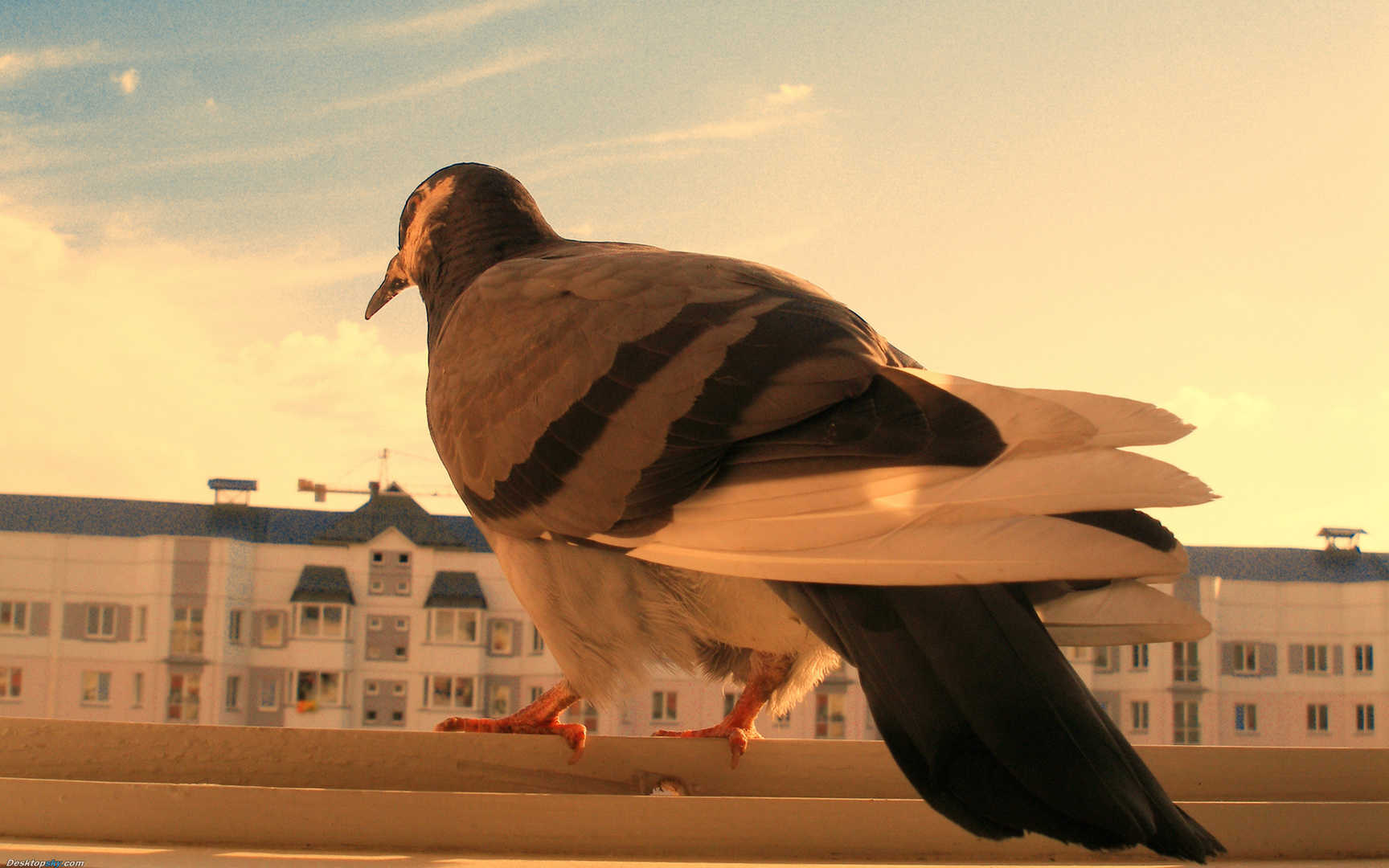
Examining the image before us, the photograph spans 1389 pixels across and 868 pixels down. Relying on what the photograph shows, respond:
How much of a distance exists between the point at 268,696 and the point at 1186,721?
681 inches

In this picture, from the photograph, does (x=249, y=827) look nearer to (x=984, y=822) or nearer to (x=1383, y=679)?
(x=984, y=822)

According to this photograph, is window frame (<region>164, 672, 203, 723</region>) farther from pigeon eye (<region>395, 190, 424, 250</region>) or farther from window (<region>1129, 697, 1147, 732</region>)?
pigeon eye (<region>395, 190, 424, 250</region>)

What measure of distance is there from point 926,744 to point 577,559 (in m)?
0.79

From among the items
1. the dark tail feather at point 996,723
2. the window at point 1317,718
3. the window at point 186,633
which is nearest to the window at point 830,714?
the window at point 1317,718

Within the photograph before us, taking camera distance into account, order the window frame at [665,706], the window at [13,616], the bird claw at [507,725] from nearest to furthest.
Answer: the bird claw at [507,725] → the window at [13,616] → the window frame at [665,706]

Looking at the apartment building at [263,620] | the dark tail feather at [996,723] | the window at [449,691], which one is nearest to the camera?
the dark tail feather at [996,723]

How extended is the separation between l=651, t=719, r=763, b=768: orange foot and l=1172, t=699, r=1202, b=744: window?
75.5 ft

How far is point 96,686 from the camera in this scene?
67.4ft

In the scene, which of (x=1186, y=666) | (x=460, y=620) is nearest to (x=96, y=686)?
(x=460, y=620)

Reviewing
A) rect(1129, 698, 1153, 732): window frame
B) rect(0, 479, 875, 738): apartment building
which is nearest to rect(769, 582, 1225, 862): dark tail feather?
rect(0, 479, 875, 738): apartment building

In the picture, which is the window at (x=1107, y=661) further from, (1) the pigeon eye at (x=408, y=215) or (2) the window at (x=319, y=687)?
(1) the pigeon eye at (x=408, y=215)

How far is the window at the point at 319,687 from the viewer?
2238 centimetres

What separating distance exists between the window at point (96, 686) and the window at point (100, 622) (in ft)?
Result: 2.13

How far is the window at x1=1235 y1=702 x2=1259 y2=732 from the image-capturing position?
23297 millimetres
